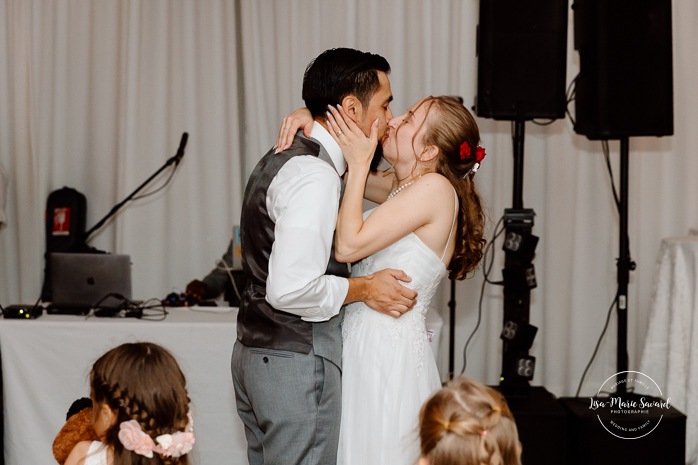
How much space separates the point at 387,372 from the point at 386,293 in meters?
0.22

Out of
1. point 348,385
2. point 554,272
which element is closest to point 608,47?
point 554,272

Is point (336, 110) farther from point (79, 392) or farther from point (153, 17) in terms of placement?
point (153, 17)

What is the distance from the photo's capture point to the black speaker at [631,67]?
342 cm

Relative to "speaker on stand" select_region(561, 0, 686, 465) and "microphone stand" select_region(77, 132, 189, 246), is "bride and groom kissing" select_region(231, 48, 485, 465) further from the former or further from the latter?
"microphone stand" select_region(77, 132, 189, 246)

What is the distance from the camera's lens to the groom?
6.16ft

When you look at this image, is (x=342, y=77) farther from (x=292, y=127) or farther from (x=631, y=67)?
(x=631, y=67)

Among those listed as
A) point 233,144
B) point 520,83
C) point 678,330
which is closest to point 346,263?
point 520,83

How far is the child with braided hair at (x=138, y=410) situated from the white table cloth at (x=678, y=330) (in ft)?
8.01

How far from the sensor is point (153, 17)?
14.4 ft

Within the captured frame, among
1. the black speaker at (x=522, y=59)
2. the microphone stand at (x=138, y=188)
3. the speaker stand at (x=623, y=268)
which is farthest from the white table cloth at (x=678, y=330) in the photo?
the microphone stand at (x=138, y=188)

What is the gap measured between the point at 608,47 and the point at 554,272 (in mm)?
1447

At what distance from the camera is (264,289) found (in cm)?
204

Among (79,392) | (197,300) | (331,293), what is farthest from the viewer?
(197,300)

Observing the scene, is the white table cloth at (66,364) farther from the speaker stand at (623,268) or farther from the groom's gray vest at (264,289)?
the speaker stand at (623,268)
